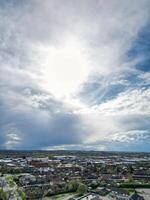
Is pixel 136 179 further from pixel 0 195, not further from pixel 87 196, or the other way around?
pixel 0 195

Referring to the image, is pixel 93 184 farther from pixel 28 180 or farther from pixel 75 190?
pixel 28 180

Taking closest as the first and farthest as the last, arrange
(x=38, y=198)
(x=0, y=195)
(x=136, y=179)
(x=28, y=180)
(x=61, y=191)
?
(x=0, y=195), (x=38, y=198), (x=61, y=191), (x=28, y=180), (x=136, y=179)

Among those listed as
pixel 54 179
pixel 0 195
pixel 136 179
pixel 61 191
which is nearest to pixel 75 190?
pixel 61 191

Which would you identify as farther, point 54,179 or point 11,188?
point 54,179

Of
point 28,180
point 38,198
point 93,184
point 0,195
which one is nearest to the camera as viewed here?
point 0,195

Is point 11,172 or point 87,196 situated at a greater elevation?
point 11,172

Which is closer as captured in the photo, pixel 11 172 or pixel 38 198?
pixel 38 198

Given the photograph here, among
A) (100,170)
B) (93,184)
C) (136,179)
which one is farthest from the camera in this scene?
(100,170)

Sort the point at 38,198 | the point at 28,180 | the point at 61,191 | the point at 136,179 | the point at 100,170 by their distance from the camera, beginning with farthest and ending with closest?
the point at 100,170 < the point at 136,179 < the point at 28,180 < the point at 61,191 < the point at 38,198

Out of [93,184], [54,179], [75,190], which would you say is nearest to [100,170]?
[54,179]
